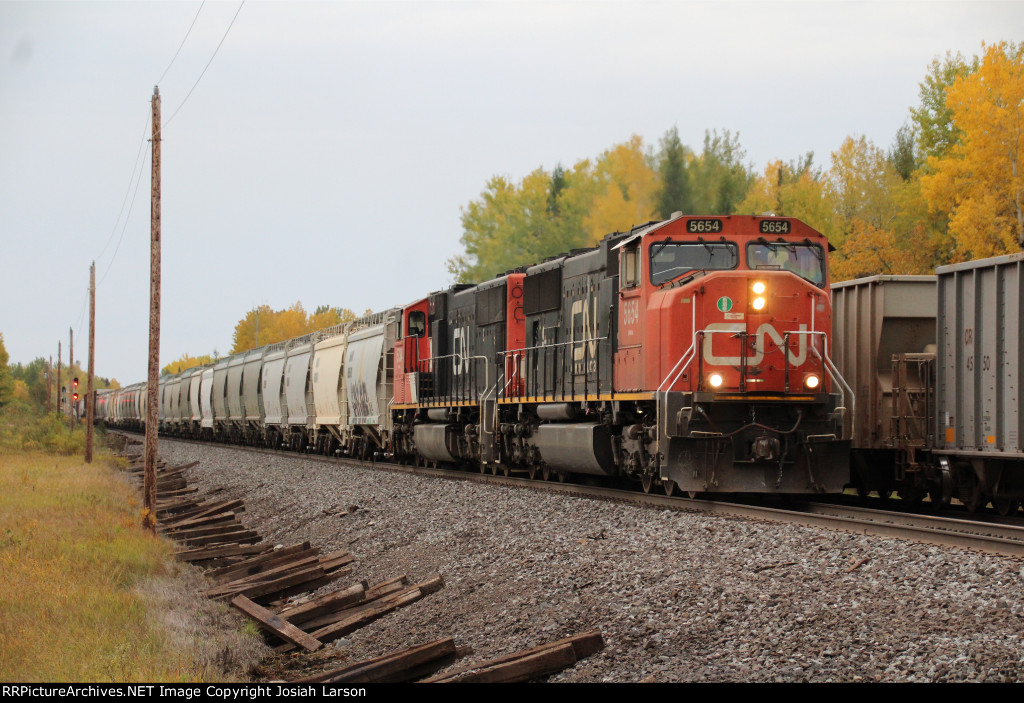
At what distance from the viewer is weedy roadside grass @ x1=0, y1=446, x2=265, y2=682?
8.42m

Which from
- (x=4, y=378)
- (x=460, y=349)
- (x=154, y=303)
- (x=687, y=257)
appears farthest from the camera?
(x=4, y=378)

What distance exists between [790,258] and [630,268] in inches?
84.8

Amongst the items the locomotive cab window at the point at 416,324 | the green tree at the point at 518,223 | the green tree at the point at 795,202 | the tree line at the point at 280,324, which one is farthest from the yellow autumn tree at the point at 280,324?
the locomotive cab window at the point at 416,324

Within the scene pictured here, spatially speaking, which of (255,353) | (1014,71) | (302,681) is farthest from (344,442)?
(1014,71)

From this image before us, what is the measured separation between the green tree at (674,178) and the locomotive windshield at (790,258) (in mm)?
36683

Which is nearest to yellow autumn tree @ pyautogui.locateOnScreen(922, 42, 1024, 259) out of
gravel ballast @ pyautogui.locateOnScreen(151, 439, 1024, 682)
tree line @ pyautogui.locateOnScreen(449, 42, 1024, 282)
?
tree line @ pyautogui.locateOnScreen(449, 42, 1024, 282)

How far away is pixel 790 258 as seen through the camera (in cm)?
1367

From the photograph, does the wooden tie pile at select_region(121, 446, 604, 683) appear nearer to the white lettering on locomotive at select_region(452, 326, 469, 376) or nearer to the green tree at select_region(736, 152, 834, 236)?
the white lettering on locomotive at select_region(452, 326, 469, 376)

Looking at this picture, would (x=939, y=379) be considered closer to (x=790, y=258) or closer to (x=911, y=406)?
(x=911, y=406)

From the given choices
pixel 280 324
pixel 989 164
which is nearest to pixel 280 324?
pixel 280 324

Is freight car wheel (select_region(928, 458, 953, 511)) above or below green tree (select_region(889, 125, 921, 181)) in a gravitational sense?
below

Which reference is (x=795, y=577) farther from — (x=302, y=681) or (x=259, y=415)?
(x=259, y=415)

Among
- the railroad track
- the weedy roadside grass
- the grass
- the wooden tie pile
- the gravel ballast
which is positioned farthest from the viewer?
the grass

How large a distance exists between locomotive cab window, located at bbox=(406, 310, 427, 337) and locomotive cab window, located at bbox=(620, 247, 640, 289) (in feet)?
37.0
